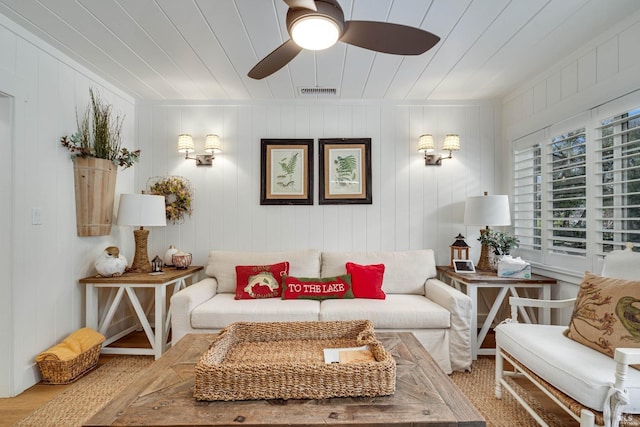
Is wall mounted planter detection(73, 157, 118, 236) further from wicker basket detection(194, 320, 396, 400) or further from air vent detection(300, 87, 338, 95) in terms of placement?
wicker basket detection(194, 320, 396, 400)

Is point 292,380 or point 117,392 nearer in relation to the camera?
point 292,380

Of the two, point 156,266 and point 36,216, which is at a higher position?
point 36,216

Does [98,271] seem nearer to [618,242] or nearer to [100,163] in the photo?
[100,163]

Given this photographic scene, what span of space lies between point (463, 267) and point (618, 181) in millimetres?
1326

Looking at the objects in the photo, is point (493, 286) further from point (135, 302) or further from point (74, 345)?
point (74, 345)

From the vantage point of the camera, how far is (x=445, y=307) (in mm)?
2699

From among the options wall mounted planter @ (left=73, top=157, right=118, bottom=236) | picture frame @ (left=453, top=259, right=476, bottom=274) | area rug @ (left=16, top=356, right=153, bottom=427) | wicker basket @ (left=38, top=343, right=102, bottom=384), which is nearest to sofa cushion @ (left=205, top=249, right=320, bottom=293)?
area rug @ (left=16, top=356, right=153, bottom=427)

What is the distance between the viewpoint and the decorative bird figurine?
9.36 ft

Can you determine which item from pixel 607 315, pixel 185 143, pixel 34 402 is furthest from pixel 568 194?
pixel 34 402

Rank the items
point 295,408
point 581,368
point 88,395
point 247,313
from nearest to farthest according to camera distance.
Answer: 1. point 295,408
2. point 581,368
3. point 88,395
4. point 247,313

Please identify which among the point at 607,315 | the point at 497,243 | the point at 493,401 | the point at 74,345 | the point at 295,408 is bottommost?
the point at 493,401

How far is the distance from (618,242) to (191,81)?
359 cm

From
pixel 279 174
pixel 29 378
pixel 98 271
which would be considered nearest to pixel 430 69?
pixel 279 174

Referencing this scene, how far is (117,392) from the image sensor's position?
2340 millimetres
